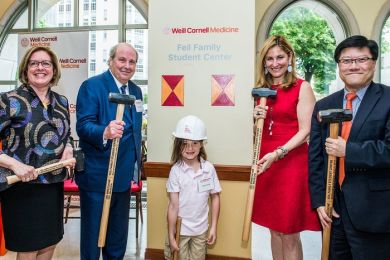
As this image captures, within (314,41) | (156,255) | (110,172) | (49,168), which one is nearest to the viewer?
(49,168)

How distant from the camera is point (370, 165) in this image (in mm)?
1488

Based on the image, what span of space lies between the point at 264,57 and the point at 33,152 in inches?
52.7

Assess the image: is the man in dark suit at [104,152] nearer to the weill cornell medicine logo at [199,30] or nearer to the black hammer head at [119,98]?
the black hammer head at [119,98]

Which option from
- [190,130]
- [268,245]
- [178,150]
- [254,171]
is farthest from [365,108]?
[268,245]

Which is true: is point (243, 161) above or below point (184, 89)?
below

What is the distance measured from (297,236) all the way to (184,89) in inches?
54.8

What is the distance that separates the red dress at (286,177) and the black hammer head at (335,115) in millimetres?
480

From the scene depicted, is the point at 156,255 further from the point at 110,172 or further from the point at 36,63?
the point at 36,63

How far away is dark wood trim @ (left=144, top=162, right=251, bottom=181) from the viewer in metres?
2.84

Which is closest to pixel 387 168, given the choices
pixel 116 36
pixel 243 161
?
pixel 243 161

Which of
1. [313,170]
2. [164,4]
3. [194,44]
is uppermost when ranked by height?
[164,4]

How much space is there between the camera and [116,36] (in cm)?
562

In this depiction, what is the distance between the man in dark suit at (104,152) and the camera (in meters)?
2.09

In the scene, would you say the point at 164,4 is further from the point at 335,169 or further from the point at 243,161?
the point at 335,169
